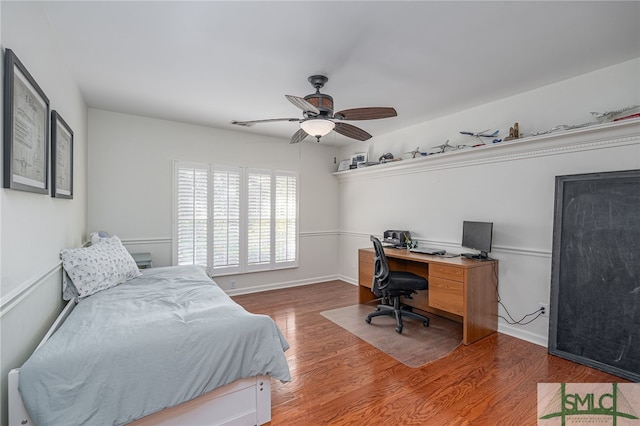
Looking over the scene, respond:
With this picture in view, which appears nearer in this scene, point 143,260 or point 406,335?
point 406,335

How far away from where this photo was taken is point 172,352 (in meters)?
1.54

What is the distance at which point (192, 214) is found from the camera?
13.8 ft

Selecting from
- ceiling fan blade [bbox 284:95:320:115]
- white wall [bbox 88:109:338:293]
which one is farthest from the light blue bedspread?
white wall [bbox 88:109:338:293]

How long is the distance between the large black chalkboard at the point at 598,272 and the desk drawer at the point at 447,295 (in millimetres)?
785

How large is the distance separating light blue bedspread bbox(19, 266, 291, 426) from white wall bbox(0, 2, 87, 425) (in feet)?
0.49

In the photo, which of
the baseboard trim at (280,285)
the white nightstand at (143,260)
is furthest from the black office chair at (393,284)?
the white nightstand at (143,260)

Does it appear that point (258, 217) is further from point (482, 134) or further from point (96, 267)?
point (482, 134)

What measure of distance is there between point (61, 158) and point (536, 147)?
422 centimetres

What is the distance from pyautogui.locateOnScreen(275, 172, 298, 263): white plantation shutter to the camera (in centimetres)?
494

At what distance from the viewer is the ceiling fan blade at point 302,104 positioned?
6.84ft

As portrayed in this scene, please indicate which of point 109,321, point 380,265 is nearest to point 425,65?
point 380,265

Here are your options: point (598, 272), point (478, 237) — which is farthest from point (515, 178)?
point (598, 272)

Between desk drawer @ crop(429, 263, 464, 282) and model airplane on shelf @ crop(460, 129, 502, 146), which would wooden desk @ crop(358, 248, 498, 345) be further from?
model airplane on shelf @ crop(460, 129, 502, 146)

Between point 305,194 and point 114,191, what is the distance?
9.27ft
